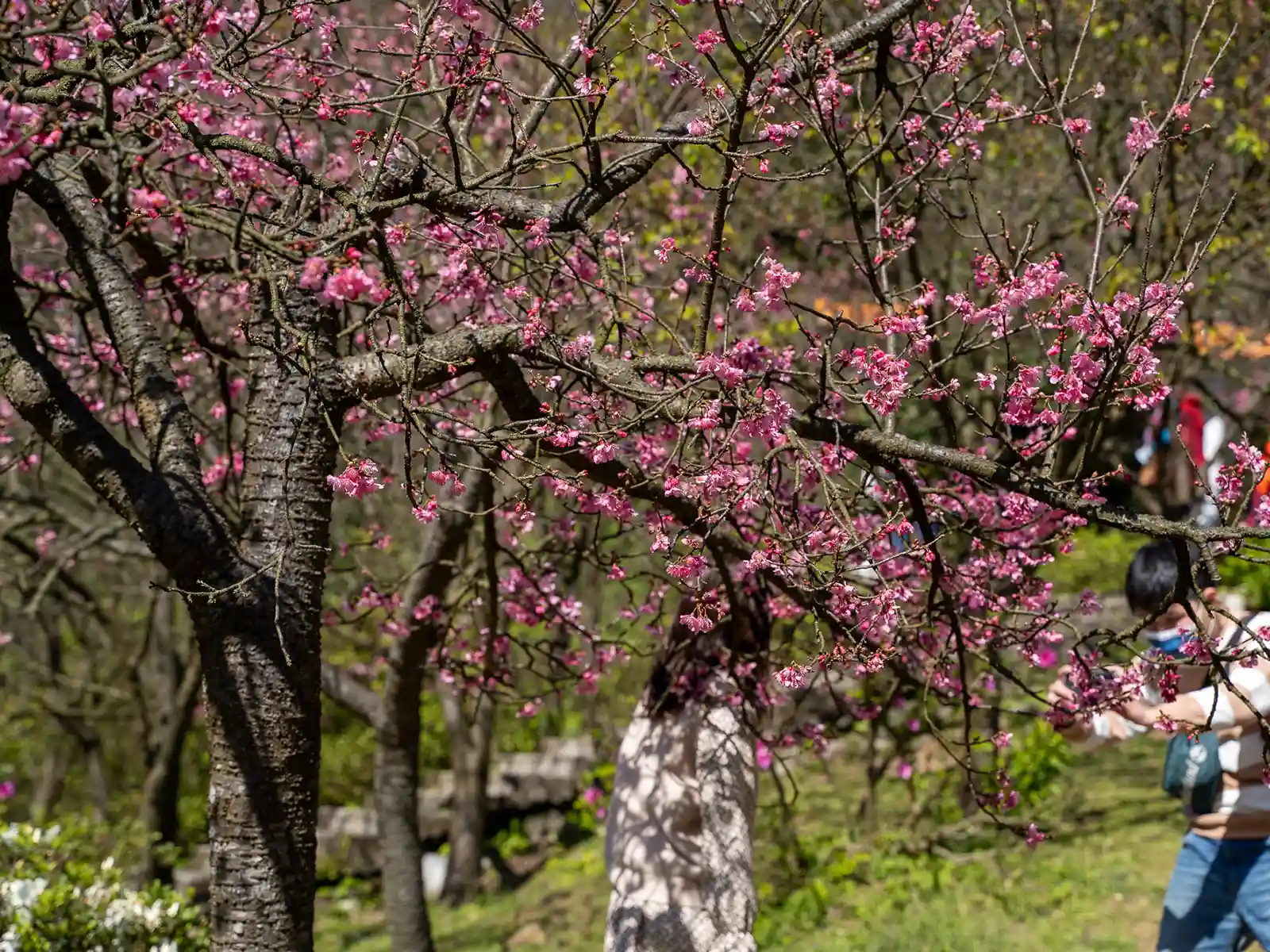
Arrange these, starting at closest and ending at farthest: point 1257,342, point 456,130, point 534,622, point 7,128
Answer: point 7,128, point 456,130, point 534,622, point 1257,342

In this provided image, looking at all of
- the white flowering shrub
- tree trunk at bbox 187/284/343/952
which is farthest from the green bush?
tree trunk at bbox 187/284/343/952

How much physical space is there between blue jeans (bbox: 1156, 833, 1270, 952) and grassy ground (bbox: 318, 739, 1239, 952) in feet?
6.45

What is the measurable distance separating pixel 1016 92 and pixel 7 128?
23.5 feet

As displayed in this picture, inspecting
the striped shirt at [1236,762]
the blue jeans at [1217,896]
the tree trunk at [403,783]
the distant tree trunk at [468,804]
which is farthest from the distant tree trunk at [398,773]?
the blue jeans at [1217,896]

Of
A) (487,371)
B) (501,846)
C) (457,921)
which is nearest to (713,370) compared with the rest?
(487,371)

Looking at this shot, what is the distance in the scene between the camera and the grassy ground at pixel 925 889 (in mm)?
6590

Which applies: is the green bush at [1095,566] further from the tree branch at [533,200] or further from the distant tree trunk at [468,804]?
the tree branch at [533,200]

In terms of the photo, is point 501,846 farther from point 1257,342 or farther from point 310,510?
point 1257,342

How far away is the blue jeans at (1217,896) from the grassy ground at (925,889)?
1965 mm

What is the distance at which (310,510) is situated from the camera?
146 inches

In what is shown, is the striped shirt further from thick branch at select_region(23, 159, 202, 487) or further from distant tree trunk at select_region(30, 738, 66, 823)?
distant tree trunk at select_region(30, 738, 66, 823)

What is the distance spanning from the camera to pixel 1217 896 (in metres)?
4.29

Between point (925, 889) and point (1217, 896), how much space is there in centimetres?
330

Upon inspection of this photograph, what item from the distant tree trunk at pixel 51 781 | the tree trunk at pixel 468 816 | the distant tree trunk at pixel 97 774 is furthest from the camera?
the distant tree trunk at pixel 51 781
